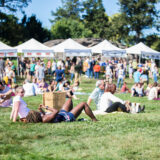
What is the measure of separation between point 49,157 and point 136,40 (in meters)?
61.5

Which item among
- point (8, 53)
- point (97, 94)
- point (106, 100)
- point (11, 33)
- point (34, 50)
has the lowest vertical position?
point (106, 100)

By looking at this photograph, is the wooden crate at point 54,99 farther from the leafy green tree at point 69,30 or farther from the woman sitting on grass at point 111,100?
the leafy green tree at point 69,30

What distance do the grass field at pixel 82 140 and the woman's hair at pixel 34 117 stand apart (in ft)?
0.75

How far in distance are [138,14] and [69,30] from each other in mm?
14157

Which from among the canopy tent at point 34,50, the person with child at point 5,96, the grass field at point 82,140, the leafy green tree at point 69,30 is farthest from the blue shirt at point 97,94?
the leafy green tree at point 69,30

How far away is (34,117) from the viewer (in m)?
7.72

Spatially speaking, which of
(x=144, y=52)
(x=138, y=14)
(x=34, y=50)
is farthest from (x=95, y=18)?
(x=34, y=50)

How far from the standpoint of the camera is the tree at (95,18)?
72.4m

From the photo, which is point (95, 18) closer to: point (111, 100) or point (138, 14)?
point (138, 14)

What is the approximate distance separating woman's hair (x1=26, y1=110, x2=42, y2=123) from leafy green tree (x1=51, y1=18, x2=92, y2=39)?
61.3 m

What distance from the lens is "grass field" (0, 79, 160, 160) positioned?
5.41 meters

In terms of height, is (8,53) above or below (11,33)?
below

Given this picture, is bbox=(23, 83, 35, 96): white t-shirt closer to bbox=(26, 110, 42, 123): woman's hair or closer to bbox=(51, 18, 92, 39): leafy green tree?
bbox=(26, 110, 42, 123): woman's hair

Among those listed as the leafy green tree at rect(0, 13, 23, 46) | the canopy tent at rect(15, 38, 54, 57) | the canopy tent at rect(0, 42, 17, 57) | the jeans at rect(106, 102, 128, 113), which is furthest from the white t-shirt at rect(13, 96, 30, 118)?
the leafy green tree at rect(0, 13, 23, 46)
